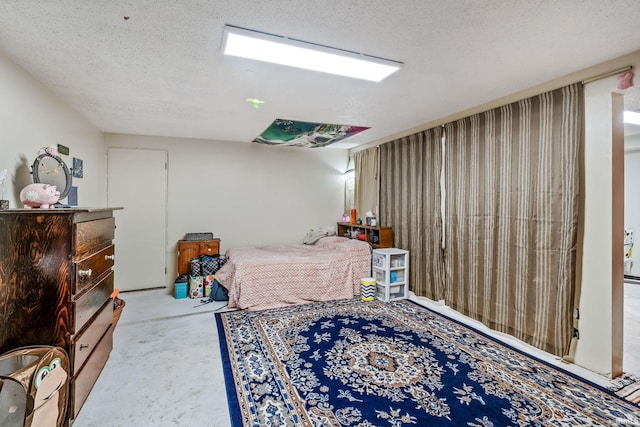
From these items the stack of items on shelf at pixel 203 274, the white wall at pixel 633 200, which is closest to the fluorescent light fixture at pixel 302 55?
the stack of items on shelf at pixel 203 274

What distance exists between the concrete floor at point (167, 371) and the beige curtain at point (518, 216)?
0.28 m

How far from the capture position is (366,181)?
520 centimetres

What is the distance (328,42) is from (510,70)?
4.81ft

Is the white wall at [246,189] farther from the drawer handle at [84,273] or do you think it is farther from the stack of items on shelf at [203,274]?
the drawer handle at [84,273]

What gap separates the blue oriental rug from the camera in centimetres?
179

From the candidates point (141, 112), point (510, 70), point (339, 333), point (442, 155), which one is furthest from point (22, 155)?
point (442, 155)

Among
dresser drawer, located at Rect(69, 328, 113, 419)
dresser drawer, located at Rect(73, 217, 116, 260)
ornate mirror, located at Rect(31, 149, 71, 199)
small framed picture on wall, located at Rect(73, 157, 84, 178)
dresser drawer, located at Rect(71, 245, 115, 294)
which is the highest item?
small framed picture on wall, located at Rect(73, 157, 84, 178)

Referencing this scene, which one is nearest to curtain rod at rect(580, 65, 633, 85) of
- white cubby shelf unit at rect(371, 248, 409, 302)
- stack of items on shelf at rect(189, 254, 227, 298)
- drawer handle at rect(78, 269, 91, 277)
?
white cubby shelf unit at rect(371, 248, 409, 302)

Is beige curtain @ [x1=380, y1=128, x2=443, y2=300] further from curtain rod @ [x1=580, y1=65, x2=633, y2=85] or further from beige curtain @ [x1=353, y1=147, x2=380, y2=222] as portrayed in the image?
curtain rod @ [x1=580, y1=65, x2=633, y2=85]

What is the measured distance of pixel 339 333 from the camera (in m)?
2.92

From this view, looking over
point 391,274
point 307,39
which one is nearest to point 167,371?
point 307,39

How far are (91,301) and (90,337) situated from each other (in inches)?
9.6

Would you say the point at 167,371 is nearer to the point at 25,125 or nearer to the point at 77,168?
the point at 25,125

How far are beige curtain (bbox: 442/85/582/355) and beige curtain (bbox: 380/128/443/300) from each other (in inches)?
8.1
